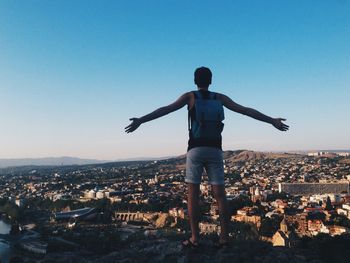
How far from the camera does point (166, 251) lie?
4062 millimetres

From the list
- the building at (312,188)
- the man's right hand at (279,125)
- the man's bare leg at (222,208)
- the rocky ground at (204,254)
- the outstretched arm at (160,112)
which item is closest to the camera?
the rocky ground at (204,254)

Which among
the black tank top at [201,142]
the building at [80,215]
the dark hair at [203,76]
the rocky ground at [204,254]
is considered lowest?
the building at [80,215]

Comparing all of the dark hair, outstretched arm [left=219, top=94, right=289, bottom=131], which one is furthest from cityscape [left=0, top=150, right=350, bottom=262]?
the dark hair

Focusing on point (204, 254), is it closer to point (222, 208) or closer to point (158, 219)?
point (222, 208)

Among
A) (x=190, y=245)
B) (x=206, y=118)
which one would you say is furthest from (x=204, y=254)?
(x=206, y=118)

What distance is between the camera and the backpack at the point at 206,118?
13.0 feet

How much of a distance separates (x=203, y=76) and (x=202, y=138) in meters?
0.56

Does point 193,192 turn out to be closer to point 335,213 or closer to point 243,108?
point 243,108

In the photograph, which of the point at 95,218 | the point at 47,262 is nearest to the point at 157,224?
the point at 95,218

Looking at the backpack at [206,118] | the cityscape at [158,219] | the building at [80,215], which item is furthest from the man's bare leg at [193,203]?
the building at [80,215]

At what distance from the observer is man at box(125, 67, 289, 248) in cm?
398

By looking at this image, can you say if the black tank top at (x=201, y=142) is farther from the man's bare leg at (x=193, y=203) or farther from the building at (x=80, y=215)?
the building at (x=80, y=215)

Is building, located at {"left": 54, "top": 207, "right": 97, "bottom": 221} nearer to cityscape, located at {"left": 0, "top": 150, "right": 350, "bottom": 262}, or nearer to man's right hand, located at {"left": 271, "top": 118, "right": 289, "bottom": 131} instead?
cityscape, located at {"left": 0, "top": 150, "right": 350, "bottom": 262}

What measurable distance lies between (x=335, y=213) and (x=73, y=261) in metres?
39.1
